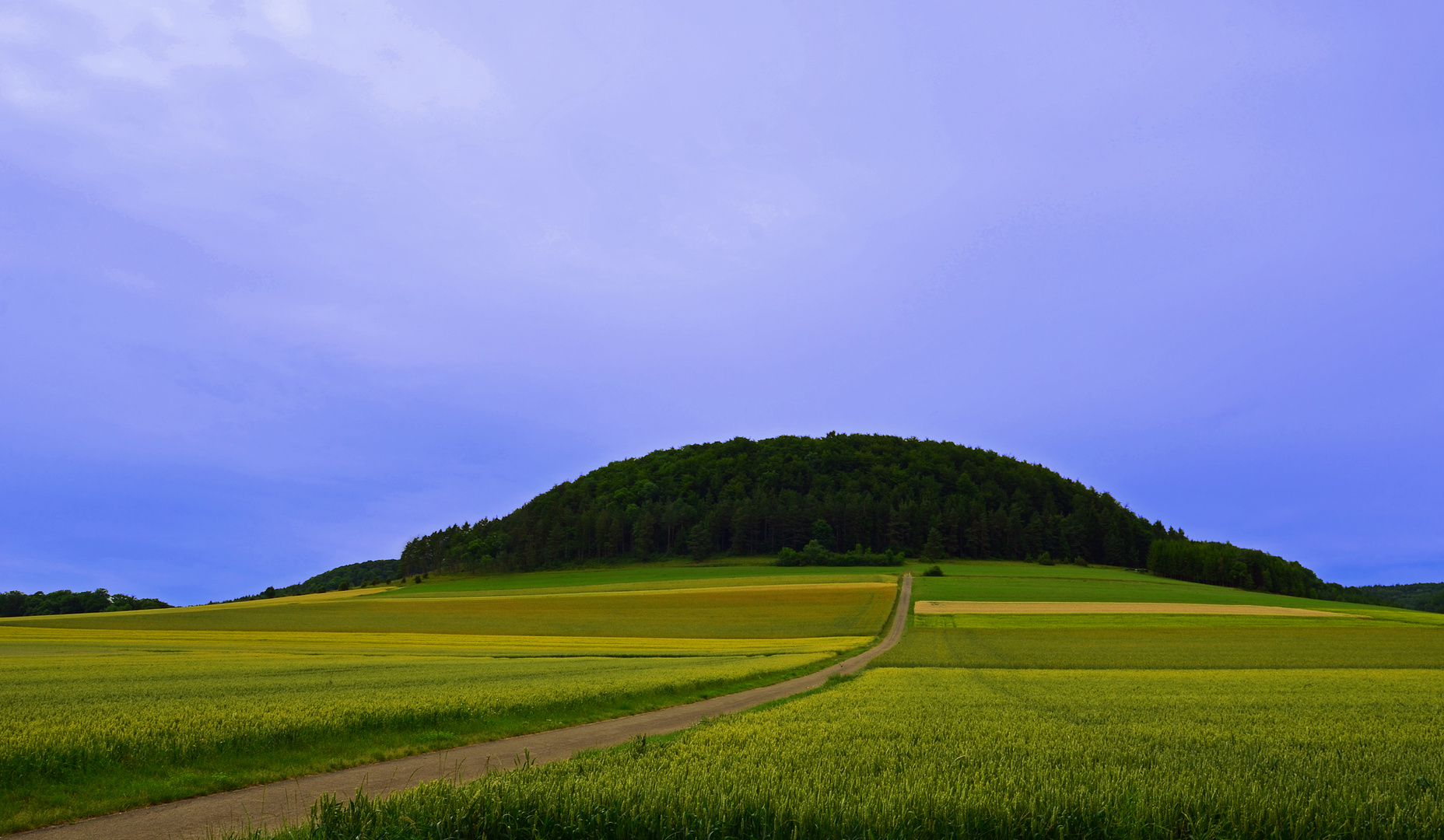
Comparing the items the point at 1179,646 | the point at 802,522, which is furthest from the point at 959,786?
the point at 802,522

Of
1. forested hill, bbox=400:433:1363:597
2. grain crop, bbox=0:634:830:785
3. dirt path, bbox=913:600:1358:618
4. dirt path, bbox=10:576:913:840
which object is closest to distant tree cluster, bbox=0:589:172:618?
forested hill, bbox=400:433:1363:597

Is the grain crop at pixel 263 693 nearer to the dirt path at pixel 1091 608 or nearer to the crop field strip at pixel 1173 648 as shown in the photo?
the crop field strip at pixel 1173 648

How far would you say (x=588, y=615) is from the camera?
245ft

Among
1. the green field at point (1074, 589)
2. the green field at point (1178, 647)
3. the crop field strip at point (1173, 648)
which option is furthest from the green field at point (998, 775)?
the green field at point (1074, 589)

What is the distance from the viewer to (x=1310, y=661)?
126 feet

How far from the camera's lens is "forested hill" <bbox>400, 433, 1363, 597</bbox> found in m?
147

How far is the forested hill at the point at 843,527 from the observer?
14700 centimetres

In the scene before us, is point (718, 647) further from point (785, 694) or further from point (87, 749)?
point (87, 749)

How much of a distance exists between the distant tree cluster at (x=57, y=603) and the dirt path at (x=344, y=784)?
159123mm

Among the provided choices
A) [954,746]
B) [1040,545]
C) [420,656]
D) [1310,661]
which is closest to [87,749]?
[954,746]

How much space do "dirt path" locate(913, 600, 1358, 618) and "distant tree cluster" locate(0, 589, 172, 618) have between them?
146m

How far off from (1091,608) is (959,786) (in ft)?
259

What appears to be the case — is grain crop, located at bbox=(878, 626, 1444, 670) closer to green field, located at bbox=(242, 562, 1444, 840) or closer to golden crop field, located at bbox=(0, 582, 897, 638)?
golden crop field, located at bbox=(0, 582, 897, 638)

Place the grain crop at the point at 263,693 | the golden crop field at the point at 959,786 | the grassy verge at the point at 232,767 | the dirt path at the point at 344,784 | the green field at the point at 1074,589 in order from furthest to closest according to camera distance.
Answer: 1. the green field at the point at 1074,589
2. the grain crop at the point at 263,693
3. the grassy verge at the point at 232,767
4. the dirt path at the point at 344,784
5. the golden crop field at the point at 959,786
